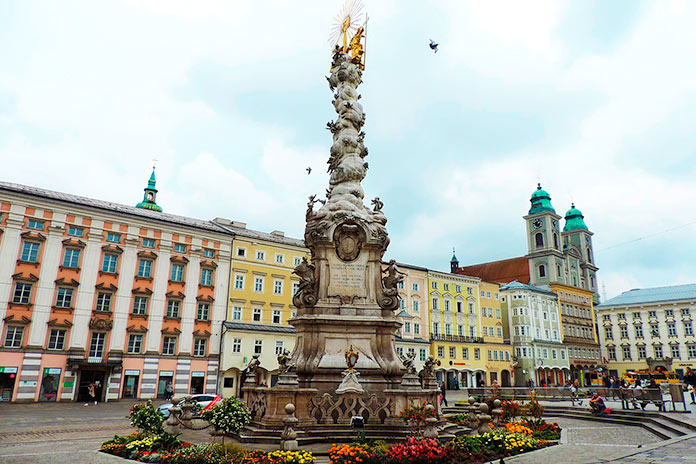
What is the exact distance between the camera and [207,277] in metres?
45.1

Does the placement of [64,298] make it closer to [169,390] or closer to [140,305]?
[140,305]

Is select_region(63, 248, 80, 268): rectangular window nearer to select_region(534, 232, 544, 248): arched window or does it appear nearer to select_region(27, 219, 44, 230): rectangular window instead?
select_region(27, 219, 44, 230): rectangular window

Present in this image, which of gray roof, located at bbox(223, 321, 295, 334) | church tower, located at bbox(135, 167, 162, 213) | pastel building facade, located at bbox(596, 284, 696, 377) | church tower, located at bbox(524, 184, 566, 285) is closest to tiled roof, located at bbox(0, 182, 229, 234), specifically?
gray roof, located at bbox(223, 321, 295, 334)

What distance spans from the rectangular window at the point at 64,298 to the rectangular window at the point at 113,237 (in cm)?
489

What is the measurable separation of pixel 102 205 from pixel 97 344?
1170cm

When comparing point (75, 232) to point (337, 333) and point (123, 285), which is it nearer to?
point (123, 285)

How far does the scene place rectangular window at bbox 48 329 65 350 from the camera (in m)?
36.9

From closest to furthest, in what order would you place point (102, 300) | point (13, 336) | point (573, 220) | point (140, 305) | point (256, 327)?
1. point (13, 336)
2. point (102, 300)
3. point (140, 305)
4. point (256, 327)
5. point (573, 220)

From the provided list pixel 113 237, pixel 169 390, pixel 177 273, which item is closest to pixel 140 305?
pixel 177 273

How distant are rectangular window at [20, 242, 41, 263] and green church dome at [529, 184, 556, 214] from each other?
265 ft

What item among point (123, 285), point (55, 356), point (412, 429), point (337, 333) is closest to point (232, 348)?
point (123, 285)

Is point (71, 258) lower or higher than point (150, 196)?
lower

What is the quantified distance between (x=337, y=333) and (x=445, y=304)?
49.8 m

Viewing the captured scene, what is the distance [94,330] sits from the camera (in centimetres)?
3853
